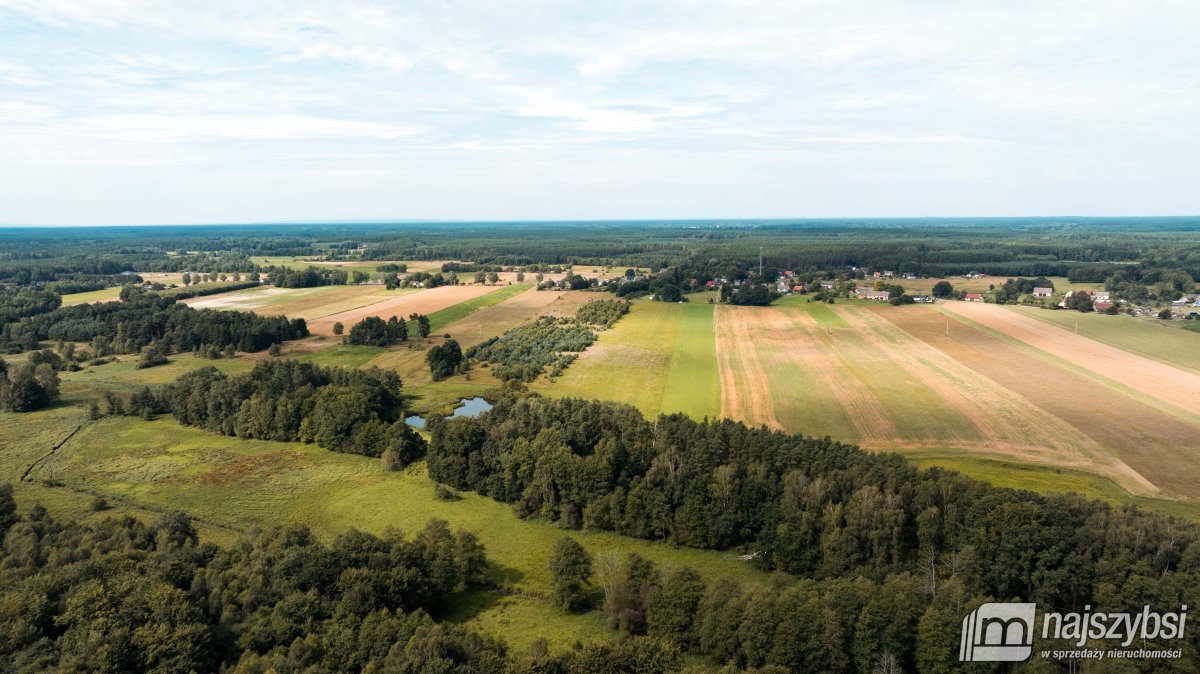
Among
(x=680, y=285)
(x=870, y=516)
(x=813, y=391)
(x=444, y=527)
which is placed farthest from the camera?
(x=680, y=285)

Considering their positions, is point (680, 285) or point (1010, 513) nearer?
point (1010, 513)

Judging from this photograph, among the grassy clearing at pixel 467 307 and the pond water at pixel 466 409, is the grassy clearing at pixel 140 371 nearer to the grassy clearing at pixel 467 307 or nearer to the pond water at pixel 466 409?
the grassy clearing at pixel 467 307

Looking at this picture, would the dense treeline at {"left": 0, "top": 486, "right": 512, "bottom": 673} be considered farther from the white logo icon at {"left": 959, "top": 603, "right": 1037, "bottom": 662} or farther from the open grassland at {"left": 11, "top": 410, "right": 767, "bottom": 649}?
the white logo icon at {"left": 959, "top": 603, "right": 1037, "bottom": 662}

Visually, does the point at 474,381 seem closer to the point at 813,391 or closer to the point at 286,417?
the point at 286,417

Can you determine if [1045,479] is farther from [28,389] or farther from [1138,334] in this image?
[28,389]

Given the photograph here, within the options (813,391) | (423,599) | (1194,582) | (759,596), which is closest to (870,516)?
(759,596)

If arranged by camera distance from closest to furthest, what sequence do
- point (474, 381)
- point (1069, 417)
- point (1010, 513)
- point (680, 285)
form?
point (1010, 513), point (1069, 417), point (474, 381), point (680, 285)

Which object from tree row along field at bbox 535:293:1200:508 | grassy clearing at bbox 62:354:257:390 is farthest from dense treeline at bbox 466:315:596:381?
grassy clearing at bbox 62:354:257:390
